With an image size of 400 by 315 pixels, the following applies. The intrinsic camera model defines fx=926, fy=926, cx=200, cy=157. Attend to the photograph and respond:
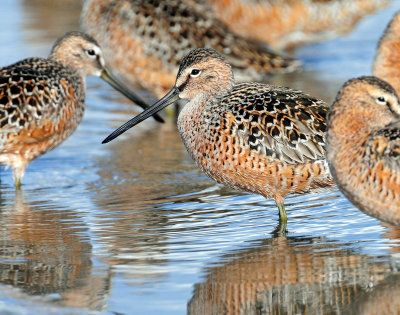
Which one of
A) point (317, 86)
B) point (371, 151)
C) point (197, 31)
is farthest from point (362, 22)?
point (371, 151)

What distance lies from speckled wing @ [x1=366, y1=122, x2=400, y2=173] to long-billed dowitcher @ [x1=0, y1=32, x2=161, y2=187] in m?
2.71

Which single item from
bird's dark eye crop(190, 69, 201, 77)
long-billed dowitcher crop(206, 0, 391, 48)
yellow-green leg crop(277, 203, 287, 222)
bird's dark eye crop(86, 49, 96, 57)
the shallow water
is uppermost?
long-billed dowitcher crop(206, 0, 391, 48)

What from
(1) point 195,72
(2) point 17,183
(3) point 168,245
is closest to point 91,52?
(2) point 17,183

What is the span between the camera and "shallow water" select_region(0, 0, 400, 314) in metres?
4.14

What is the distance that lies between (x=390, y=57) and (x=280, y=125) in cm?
234

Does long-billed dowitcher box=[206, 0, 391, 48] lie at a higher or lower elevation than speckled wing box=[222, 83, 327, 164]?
higher

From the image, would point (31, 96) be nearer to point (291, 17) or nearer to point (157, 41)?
point (157, 41)

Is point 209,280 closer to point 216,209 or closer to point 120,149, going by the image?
point 216,209

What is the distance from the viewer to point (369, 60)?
417 inches

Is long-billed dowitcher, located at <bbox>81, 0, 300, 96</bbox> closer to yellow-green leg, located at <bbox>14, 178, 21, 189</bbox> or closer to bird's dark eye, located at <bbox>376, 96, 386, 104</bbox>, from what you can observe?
yellow-green leg, located at <bbox>14, 178, 21, 189</bbox>

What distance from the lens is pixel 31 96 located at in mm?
6340

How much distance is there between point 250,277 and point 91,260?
86 centimetres

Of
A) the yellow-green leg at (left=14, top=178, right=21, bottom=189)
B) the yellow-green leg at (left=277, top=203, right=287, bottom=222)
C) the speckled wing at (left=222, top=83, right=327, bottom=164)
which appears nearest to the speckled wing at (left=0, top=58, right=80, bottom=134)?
the yellow-green leg at (left=14, top=178, right=21, bottom=189)

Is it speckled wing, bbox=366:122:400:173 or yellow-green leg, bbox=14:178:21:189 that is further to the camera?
yellow-green leg, bbox=14:178:21:189
